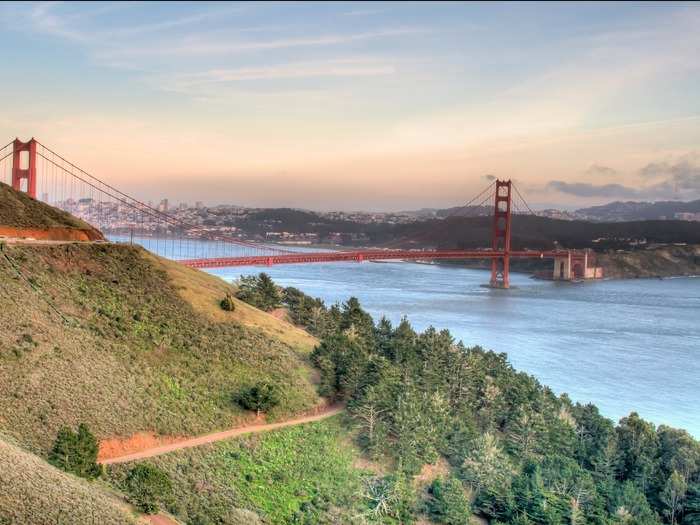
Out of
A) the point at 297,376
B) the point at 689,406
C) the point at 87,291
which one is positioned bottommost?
the point at 689,406

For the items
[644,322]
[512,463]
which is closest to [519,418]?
[512,463]

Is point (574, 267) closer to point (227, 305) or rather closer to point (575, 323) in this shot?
point (575, 323)

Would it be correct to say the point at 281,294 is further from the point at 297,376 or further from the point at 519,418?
the point at 519,418

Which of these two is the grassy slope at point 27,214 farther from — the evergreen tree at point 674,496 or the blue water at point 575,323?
the evergreen tree at point 674,496

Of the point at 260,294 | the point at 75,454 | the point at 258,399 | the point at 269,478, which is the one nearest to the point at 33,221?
the point at 260,294

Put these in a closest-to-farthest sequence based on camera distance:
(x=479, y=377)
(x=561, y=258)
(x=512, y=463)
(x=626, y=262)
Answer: (x=512, y=463) < (x=479, y=377) < (x=561, y=258) < (x=626, y=262)

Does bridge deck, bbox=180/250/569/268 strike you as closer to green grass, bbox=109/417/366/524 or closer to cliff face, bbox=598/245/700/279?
cliff face, bbox=598/245/700/279

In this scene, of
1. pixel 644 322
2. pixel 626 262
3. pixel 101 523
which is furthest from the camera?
pixel 626 262
